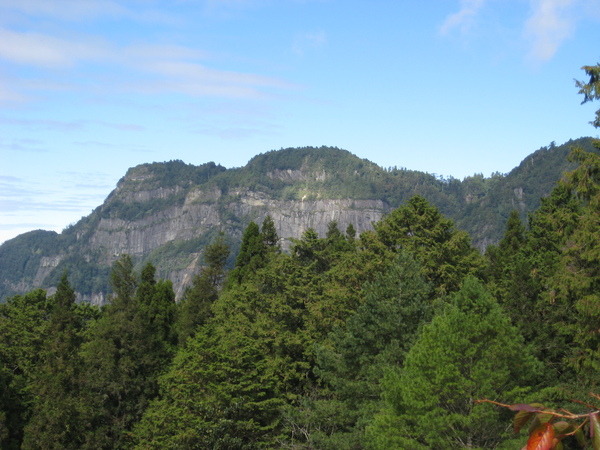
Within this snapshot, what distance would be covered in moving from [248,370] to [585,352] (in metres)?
16.0

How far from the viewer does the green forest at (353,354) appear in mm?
20266

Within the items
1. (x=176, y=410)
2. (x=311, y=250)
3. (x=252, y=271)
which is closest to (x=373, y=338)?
(x=176, y=410)

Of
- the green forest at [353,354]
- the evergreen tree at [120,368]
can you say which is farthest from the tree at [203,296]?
the evergreen tree at [120,368]

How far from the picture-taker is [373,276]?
35.4 metres

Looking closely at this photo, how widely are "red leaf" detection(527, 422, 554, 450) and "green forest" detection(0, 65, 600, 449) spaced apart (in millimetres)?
14

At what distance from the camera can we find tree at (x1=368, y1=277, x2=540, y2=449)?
66.0ft

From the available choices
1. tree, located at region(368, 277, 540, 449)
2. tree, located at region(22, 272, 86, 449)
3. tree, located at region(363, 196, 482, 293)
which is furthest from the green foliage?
tree, located at region(22, 272, 86, 449)

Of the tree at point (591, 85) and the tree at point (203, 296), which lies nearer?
the tree at point (591, 85)

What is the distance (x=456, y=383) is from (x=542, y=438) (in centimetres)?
1793

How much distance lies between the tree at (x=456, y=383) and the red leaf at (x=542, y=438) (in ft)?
57.7

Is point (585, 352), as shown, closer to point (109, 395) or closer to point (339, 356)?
point (339, 356)

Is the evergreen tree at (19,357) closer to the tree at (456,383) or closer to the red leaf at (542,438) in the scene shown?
the tree at (456,383)

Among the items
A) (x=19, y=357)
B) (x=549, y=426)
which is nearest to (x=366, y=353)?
(x=549, y=426)

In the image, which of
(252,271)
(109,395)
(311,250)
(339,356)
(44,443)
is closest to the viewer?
(339,356)
